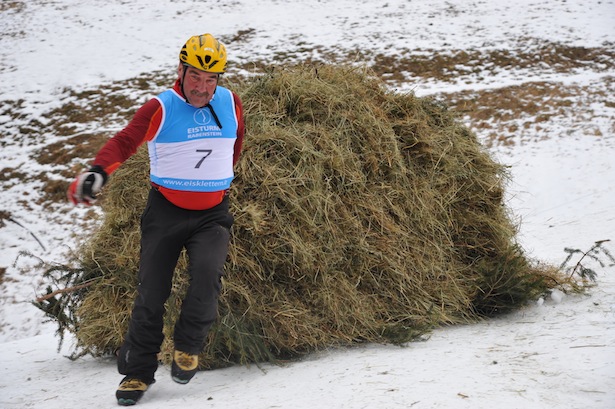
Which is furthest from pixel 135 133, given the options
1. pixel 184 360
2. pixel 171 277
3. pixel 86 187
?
pixel 184 360

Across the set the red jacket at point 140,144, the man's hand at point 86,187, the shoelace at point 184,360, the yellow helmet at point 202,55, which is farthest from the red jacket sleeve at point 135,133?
the shoelace at point 184,360

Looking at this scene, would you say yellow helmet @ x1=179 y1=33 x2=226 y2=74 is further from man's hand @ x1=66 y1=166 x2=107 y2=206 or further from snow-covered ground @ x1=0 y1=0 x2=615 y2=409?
snow-covered ground @ x1=0 y1=0 x2=615 y2=409

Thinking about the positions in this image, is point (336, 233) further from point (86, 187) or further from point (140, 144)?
point (86, 187)

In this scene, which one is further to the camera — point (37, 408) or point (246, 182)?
point (246, 182)

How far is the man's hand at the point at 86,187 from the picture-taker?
283cm

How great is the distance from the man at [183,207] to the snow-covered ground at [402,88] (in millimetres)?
274

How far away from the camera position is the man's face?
10.3 feet

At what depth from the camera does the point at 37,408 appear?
3.07 meters

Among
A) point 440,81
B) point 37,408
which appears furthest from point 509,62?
point 37,408

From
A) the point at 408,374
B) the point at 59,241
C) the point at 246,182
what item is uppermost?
the point at 246,182

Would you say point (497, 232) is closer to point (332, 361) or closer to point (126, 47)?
point (332, 361)

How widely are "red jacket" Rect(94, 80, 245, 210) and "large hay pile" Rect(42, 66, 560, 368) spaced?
40 centimetres

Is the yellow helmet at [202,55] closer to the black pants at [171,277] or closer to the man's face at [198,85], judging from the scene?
the man's face at [198,85]

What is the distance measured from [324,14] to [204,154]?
18.5 meters
